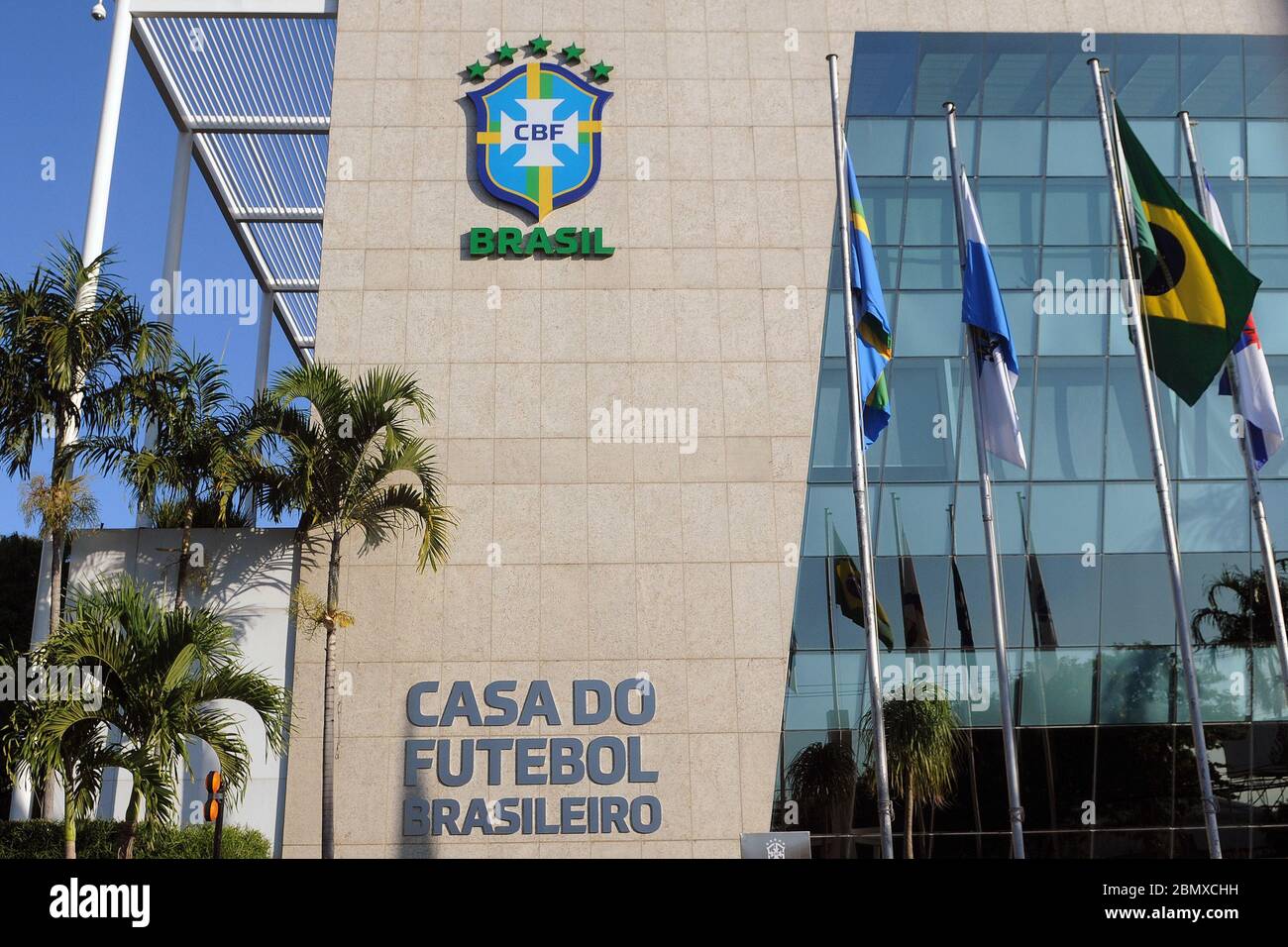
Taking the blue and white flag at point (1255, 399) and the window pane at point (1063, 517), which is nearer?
the blue and white flag at point (1255, 399)

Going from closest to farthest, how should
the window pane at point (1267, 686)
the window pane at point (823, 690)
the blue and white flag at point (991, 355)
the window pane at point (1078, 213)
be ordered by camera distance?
the blue and white flag at point (991, 355) → the window pane at point (823, 690) → the window pane at point (1267, 686) → the window pane at point (1078, 213)

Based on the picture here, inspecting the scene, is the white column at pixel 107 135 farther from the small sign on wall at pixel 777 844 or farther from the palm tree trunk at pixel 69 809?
the small sign on wall at pixel 777 844

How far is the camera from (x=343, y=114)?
71.8 feet

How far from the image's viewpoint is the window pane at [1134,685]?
19719 millimetres

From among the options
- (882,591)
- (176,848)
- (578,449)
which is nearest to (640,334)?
(578,449)

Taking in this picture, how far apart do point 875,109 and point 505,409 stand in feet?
31.2

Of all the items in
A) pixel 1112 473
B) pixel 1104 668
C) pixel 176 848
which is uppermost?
pixel 1112 473

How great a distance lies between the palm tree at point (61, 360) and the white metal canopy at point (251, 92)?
20.8ft

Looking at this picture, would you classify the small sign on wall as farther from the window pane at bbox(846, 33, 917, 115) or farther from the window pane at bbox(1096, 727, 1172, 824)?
the window pane at bbox(846, 33, 917, 115)

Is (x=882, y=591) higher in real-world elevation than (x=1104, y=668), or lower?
higher

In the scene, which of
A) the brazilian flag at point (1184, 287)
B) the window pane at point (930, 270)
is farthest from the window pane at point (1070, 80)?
the brazilian flag at point (1184, 287)

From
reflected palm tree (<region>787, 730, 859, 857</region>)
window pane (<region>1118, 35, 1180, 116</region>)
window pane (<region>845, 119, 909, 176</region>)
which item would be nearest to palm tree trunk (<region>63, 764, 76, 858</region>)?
reflected palm tree (<region>787, 730, 859, 857</region>)

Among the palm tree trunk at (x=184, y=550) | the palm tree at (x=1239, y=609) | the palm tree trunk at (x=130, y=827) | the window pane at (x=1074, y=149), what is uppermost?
the window pane at (x=1074, y=149)
